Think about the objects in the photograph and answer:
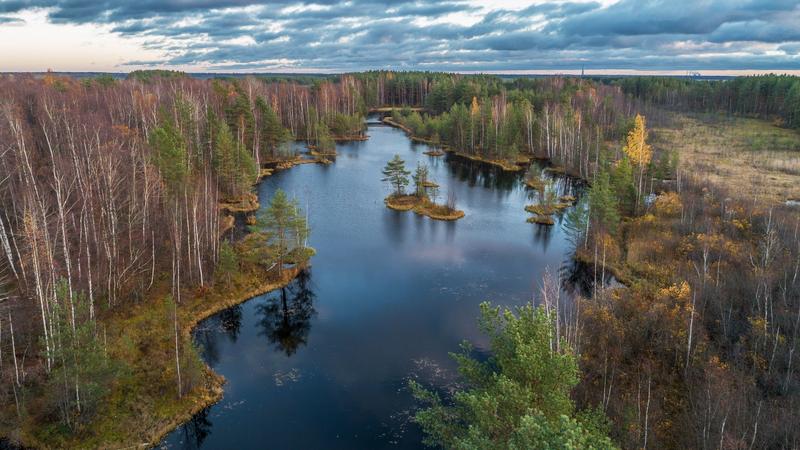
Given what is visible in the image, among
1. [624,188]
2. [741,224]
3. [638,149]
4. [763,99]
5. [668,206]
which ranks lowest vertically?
[741,224]

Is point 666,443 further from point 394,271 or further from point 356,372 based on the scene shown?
point 394,271

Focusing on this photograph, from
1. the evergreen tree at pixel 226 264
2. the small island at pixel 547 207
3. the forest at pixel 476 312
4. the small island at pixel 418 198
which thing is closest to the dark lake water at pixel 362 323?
the small island at pixel 547 207

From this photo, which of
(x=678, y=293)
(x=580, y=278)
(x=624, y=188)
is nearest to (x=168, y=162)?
(x=580, y=278)

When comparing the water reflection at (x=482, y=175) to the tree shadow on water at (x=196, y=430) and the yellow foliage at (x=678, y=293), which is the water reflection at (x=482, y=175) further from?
the tree shadow on water at (x=196, y=430)

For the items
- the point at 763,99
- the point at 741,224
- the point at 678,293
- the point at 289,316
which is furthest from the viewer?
the point at 763,99

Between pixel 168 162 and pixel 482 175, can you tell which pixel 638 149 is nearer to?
pixel 482 175

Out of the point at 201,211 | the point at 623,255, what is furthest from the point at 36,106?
the point at 623,255
